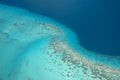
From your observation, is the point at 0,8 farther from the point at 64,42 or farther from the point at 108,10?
the point at 108,10

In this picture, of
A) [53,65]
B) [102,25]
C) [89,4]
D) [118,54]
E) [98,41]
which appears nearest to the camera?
[53,65]

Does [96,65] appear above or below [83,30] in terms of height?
below

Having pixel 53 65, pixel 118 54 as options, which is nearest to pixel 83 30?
pixel 118 54

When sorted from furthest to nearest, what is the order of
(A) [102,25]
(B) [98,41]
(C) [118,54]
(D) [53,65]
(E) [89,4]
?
(E) [89,4] → (A) [102,25] → (B) [98,41] → (C) [118,54] → (D) [53,65]

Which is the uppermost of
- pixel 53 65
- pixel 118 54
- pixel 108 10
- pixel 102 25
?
pixel 108 10

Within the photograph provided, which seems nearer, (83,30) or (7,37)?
(7,37)

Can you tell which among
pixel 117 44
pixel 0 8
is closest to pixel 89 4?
pixel 117 44

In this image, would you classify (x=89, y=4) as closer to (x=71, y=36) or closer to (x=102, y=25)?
(x=102, y=25)
